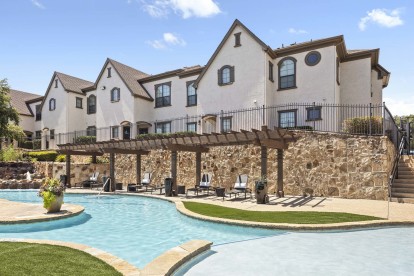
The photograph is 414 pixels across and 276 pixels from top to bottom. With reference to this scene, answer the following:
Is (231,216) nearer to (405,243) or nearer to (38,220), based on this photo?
(405,243)

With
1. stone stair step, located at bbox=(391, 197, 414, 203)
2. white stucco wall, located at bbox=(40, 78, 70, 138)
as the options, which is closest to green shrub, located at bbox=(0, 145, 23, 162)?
white stucco wall, located at bbox=(40, 78, 70, 138)

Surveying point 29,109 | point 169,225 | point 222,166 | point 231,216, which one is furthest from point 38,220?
point 29,109

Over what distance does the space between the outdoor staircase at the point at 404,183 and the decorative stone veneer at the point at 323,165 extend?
0.58 metres

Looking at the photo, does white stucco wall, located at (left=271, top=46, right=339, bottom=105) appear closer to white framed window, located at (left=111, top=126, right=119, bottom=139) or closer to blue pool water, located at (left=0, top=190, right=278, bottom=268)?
blue pool water, located at (left=0, top=190, right=278, bottom=268)

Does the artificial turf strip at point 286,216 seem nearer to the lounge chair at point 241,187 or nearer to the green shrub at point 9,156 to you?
the lounge chair at point 241,187

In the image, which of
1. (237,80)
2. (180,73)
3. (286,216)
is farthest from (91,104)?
(286,216)

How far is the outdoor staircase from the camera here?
14.1 meters

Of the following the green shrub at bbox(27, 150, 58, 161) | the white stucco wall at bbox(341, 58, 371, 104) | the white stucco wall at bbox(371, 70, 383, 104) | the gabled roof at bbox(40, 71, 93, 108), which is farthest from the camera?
the gabled roof at bbox(40, 71, 93, 108)

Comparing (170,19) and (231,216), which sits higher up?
(170,19)

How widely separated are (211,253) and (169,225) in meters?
3.44

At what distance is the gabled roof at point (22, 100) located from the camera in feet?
136

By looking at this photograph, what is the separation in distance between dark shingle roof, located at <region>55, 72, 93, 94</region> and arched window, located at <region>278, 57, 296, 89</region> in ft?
82.1

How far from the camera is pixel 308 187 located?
1686 cm

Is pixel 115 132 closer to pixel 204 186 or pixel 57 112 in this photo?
pixel 57 112
